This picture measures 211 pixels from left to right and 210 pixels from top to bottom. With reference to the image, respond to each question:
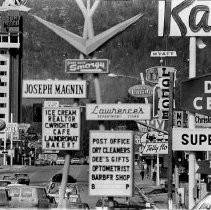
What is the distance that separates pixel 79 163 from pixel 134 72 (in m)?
83.3

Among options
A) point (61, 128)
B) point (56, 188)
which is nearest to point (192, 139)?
point (61, 128)

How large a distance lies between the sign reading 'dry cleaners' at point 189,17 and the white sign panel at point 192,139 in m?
4.25

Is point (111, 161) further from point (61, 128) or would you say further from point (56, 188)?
point (56, 188)

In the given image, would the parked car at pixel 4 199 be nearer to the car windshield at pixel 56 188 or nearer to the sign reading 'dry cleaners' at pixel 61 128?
the car windshield at pixel 56 188

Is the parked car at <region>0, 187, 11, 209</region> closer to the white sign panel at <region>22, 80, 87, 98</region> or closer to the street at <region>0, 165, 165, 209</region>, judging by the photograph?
the street at <region>0, 165, 165, 209</region>

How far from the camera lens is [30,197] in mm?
39281

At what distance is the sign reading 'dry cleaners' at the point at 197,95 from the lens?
82.1ft

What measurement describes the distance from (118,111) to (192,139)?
8.34 ft

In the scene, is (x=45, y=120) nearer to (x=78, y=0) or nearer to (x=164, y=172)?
(x=78, y=0)

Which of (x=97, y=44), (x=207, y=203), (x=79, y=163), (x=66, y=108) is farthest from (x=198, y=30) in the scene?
(x=79, y=163)

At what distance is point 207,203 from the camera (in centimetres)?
2169

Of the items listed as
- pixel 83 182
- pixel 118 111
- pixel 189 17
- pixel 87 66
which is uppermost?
pixel 189 17

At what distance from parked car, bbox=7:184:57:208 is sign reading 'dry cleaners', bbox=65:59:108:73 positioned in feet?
42.8

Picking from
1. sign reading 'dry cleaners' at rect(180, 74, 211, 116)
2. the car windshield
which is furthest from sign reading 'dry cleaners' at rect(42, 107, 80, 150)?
the car windshield
